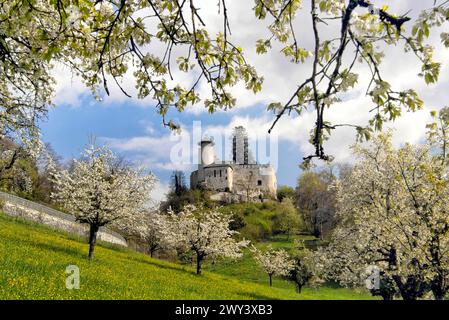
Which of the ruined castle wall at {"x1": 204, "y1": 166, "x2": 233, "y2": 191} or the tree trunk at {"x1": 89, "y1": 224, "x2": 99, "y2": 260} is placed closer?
the tree trunk at {"x1": 89, "y1": 224, "x2": 99, "y2": 260}

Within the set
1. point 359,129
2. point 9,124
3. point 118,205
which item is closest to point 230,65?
point 359,129

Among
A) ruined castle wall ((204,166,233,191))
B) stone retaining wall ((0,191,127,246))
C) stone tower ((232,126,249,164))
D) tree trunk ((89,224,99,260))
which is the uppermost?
stone tower ((232,126,249,164))

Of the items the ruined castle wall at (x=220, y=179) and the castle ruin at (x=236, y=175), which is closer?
the castle ruin at (x=236, y=175)

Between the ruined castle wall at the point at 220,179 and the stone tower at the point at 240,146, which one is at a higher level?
the stone tower at the point at 240,146

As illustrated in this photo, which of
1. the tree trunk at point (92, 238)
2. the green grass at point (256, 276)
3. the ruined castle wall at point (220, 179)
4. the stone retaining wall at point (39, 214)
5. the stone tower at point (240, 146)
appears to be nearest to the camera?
the tree trunk at point (92, 238)

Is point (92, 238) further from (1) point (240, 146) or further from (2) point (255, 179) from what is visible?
(1) point (240, 146)

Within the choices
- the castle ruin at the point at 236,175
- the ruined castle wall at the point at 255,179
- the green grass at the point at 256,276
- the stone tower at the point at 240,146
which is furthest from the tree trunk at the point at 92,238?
the stone tower at the point at 240,146

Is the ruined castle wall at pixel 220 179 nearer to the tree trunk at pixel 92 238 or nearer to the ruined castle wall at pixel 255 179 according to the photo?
the ruined castle wall at pixel 255 179

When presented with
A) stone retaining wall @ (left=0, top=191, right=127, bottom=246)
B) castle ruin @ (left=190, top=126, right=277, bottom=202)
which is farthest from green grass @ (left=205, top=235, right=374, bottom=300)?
castle ruin @ (left=190, top=126, right=277, bottom=202)

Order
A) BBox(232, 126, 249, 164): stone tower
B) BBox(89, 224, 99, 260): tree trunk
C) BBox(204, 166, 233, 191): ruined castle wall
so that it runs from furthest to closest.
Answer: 1. BBox(232, 126, 249, 164): stone tower
2. BBox(204, 166, 233, 191): ruined castle wall
3. BBox(89, 224, 99, 260): tree trunk

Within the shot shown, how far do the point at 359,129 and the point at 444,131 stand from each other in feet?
36.0

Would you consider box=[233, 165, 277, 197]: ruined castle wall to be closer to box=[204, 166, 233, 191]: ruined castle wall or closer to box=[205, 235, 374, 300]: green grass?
box=[204, 166, 233, 191]: ruined castle wall

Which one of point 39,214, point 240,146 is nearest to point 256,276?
point 39,214

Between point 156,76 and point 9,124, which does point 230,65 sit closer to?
point 156,76
